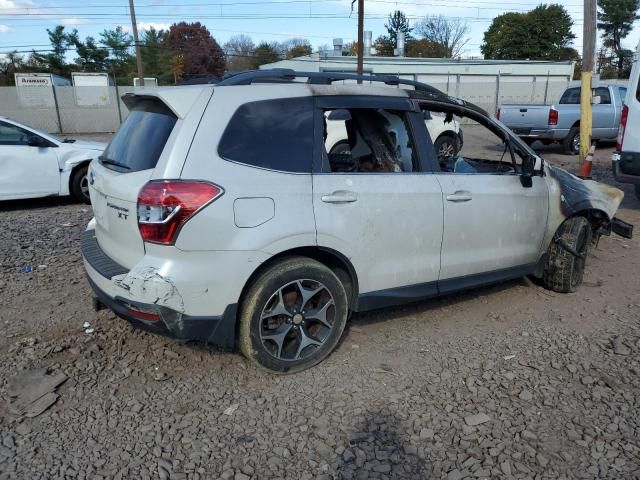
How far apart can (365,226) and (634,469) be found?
194cm

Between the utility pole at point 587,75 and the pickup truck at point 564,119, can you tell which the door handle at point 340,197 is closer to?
the utility pole at point 587,75

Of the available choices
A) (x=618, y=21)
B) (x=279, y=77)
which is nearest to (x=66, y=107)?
(x=279, y=77)

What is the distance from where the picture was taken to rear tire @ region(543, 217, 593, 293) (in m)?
4.67

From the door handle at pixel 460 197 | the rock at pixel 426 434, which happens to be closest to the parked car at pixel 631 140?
the door handle at pixel 460 197

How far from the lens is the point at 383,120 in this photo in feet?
13.0

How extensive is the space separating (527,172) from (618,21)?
275 feet

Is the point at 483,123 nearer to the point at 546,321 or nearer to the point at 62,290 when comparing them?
the point at 546,321

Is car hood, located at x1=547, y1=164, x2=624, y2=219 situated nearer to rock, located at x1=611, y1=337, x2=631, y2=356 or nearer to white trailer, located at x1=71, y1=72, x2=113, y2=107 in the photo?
rock, located at x1=611, y1=337, x2=631, y2=356

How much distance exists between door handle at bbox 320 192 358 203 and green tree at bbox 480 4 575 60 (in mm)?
67086

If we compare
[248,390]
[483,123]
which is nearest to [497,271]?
[483,123]

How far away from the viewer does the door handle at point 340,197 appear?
10.7ft

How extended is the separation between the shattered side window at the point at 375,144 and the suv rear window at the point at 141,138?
1.08 m

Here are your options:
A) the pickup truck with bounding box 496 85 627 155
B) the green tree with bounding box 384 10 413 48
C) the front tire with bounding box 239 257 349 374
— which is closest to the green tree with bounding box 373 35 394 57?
the green tree with bounding box 384 10 413 48

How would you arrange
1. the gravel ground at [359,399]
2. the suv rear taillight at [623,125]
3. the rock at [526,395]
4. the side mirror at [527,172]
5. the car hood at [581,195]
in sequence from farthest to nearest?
the suv rear taillight at [623,125] < the car hood at [581,195] < the side mirror at [527,172] < the rock at [526,395] < the gravel ground at [359,399]
